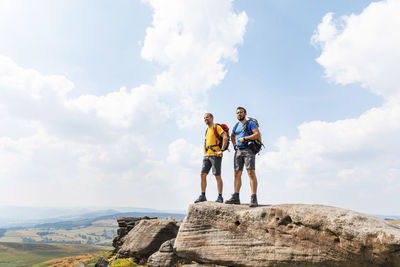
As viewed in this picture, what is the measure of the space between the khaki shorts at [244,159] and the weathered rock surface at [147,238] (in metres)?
11.9

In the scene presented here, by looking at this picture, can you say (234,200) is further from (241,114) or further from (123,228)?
(123,228)

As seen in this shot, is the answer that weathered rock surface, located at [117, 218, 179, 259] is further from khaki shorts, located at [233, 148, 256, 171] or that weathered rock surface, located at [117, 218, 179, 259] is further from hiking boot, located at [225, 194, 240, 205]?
khaki shorts, located at [233, 148, 256, 171]

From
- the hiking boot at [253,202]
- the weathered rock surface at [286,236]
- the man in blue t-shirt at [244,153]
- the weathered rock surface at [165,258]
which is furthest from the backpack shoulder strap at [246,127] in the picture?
the weathered rock surface at [165,258]

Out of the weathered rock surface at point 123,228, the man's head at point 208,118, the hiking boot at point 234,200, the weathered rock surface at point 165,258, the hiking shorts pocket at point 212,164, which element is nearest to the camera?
the hiking boot at point 234,200

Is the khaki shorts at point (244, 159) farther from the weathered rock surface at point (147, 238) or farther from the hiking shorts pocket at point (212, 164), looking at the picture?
the weathered rock surface at point (147, 238)

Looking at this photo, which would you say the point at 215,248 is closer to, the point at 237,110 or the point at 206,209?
the point at 206,209

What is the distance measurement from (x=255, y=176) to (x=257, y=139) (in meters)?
1.95

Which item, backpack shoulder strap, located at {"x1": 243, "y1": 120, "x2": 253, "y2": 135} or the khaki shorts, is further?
backpack shoulder strap, located at {"x1": 243, "y1": 120, "x2": 253, "y2": 135}

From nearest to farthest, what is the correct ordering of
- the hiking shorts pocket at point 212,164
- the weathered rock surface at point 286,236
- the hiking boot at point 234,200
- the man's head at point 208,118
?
the weathered rock surface at point 286,236
the hiking boot at point 234,200
the hiking shorts pocket at point 212,164
the man's head at point 208,118

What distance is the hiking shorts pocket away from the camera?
15.0 metres

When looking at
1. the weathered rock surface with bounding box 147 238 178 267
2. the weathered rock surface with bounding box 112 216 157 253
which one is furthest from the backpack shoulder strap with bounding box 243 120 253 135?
the weathered rock surface with bounding box 112 216 157 253

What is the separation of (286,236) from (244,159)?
13.9 feet

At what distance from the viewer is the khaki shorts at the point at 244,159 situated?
1372 cm

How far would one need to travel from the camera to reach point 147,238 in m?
22.5
